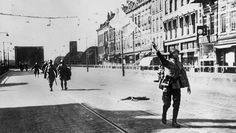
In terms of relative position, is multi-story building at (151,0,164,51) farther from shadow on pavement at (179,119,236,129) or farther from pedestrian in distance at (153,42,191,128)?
pedestrian in distance at (153,42,191,128)

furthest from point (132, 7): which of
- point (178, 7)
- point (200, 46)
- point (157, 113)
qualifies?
point (157, 113)

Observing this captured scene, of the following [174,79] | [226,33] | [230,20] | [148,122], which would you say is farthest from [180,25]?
[174,79]

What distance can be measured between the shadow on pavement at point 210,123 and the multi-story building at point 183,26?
1108 inches

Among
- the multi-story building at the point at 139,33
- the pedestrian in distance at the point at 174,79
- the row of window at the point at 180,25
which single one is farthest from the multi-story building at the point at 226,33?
the pedestrian in distance at the point at 174,79

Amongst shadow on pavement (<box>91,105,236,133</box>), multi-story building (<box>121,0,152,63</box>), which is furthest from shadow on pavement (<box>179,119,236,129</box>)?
multi-story building (<box>121,0,152,63</box>)

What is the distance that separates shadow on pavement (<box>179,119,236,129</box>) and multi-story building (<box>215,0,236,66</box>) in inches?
886

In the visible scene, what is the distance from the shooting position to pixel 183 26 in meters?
39.8

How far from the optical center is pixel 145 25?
5431 centimetres

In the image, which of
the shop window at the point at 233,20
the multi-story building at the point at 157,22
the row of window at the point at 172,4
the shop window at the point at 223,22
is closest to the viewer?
the shop window at the point at 233,20

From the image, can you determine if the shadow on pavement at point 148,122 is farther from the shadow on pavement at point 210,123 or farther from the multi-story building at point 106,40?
the multi-story building at point 106,40

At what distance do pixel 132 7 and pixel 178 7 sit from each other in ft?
65.2

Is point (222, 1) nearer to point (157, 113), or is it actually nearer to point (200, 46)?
point (200, 46)

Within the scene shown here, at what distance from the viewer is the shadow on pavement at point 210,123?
751 cm

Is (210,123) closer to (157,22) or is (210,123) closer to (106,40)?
(157,22)
